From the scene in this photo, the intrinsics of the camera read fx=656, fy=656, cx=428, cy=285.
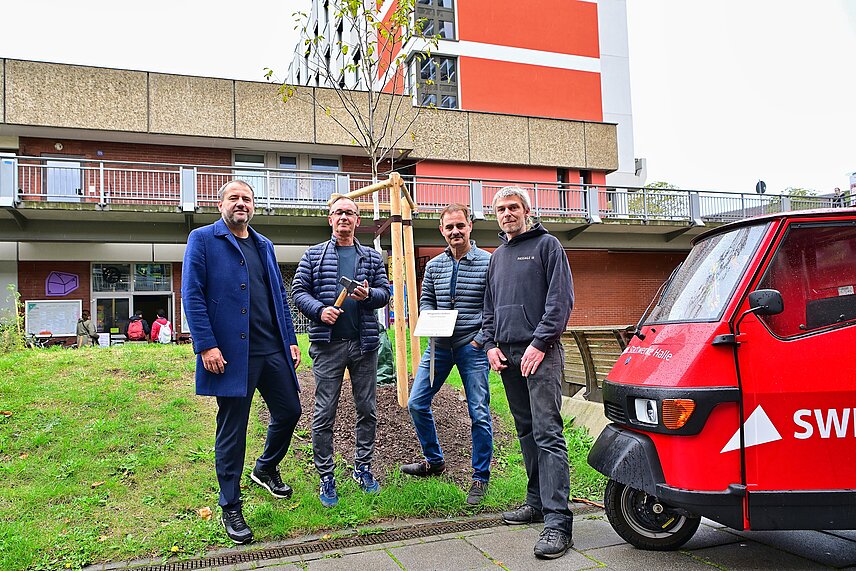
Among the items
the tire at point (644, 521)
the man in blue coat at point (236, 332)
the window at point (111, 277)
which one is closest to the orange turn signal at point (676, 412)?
the tire at point (644, 521)

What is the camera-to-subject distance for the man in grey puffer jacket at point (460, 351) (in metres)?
5.11

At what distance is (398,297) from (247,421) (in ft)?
8.48

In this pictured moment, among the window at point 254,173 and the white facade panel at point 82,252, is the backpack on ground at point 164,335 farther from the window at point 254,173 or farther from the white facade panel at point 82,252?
the window at point 254,173

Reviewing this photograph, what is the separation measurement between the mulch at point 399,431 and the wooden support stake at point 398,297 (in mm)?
267

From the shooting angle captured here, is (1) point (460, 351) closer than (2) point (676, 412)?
No

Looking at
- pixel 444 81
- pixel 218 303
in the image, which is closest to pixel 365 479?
pixel 218 303

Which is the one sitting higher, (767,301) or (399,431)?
(767,301)

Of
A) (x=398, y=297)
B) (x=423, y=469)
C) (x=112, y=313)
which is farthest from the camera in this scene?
(x=112, y=313)

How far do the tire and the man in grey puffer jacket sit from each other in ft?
3.95

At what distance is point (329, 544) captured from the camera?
425 cm

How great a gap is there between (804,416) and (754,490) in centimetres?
46

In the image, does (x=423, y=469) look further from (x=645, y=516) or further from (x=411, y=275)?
(x=411, y=275)

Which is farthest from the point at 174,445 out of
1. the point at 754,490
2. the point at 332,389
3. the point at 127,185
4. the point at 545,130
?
the point at 545,130

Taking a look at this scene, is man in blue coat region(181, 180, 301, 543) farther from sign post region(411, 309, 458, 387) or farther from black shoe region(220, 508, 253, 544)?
sign post region(411, 309, 458, 387)
